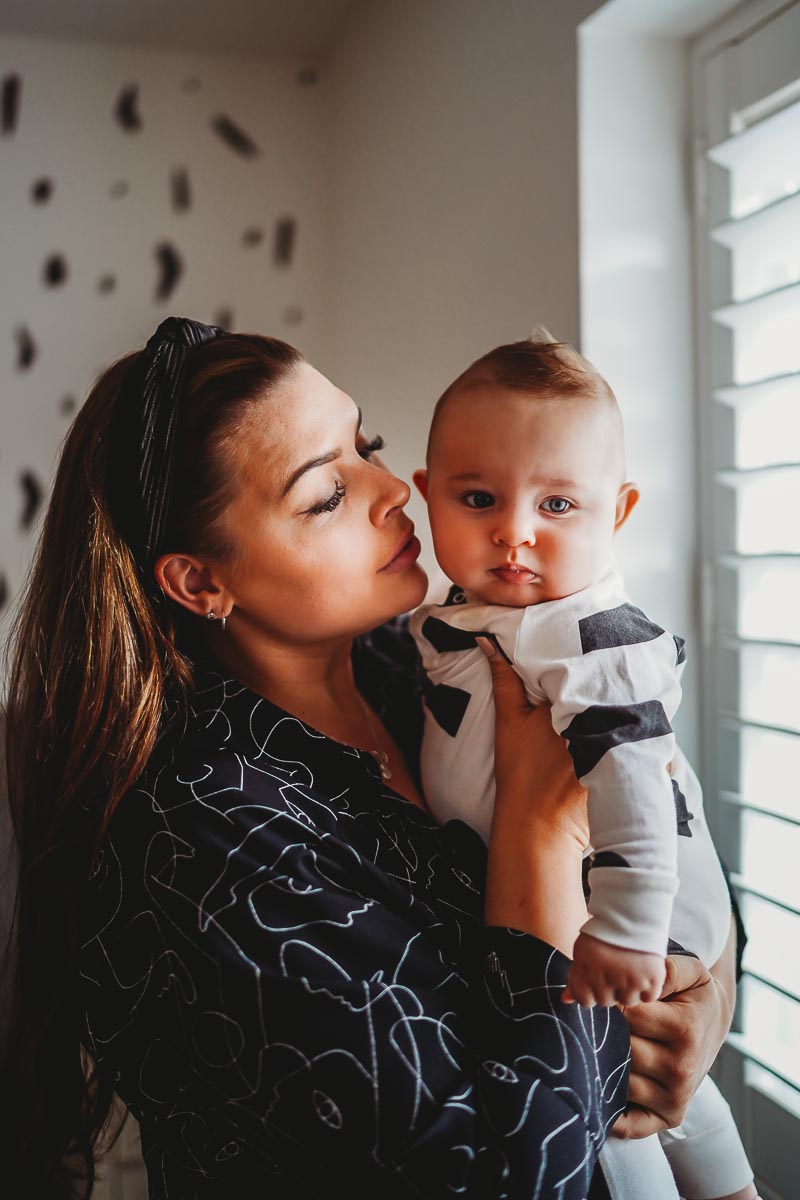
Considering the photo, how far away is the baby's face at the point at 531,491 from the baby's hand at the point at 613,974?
39 cm

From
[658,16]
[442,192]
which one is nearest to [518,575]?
[658,16]

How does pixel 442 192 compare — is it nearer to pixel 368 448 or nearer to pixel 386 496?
pixel 368 448

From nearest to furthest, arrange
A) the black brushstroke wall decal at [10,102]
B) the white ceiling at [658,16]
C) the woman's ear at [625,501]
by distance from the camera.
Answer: the woman's ear at [625,501] → the white ceiling at [658,16] → the black brushstroke wall decal at [10,102]

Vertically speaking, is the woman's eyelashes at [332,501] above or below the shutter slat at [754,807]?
above

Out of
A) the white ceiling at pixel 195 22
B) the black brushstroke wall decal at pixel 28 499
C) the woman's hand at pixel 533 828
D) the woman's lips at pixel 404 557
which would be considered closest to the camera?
the woman's hand at pixel 533 828

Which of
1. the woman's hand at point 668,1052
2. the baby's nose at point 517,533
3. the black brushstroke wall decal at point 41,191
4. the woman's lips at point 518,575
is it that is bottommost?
the woman's hand at point 668,1052

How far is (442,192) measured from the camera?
77.9 inches

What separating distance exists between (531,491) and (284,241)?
211 centimetres

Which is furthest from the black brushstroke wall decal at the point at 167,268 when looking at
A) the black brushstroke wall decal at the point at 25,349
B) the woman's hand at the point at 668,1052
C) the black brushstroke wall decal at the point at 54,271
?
the woman's hand at the point at 668,1052

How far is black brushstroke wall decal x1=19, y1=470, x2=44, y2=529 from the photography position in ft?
8.95

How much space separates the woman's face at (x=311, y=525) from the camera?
3.77ft

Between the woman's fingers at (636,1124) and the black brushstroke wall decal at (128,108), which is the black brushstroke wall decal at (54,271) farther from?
the woman's fingers at (636,1124)

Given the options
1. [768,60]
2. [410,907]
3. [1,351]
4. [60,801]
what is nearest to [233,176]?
[1,351]

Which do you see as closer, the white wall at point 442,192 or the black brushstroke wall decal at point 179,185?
the white wall at point 442,192
